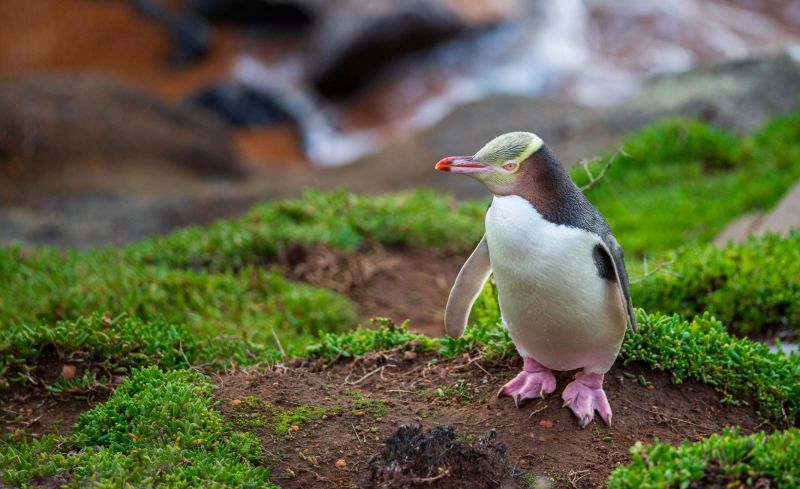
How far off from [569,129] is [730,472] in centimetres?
881

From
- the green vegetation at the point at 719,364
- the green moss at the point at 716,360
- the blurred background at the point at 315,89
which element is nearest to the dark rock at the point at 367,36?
the blurred background at the point at 315,89

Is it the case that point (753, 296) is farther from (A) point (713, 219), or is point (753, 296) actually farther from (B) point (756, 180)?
(B) point (756, 180)

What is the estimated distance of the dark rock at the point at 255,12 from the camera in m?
19.9

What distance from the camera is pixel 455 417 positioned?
146 inches

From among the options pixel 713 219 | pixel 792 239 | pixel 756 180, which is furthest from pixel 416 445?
pixel 756 180

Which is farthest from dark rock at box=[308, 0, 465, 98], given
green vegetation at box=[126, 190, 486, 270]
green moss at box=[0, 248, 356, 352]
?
green moss at box=[0, 248, 356, 352]

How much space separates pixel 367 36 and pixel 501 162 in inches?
564

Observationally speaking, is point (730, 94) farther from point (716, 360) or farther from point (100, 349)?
point (100, 349)

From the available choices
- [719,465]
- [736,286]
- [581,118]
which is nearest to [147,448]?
[719,465]

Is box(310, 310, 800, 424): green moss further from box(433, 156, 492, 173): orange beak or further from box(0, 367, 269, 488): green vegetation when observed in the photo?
box(0, 367, 269, 488): green vegetation

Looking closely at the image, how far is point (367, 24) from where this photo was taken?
17.2 meters

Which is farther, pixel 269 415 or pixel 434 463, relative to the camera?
pixel 269 415

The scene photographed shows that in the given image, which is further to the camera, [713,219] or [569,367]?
[713,219]

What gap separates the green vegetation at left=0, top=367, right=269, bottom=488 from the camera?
3.29 m
